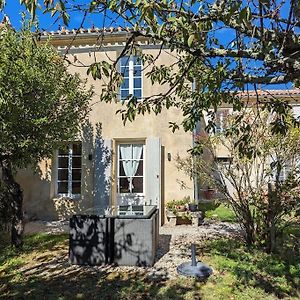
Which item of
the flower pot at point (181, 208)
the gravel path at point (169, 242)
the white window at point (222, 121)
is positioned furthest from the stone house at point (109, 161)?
the white window at point (222, 121)

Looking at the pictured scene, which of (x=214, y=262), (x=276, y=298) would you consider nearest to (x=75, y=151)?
(x=214, y=262)

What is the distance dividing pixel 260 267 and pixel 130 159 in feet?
26.2

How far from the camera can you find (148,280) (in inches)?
278

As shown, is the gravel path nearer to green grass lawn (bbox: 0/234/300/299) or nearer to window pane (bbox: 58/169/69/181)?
green grass lawn (bbox: 0/234/300/299)

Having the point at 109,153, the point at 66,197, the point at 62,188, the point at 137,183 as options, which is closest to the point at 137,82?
the point at 109,153

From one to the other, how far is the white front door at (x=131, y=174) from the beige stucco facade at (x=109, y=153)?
203 millimetres

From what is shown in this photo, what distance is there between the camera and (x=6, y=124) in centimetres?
817

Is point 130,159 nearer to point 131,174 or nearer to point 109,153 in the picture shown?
point 131,174

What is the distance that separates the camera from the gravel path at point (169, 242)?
305 inches

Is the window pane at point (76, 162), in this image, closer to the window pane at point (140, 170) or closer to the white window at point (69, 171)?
the white window at point (69, 171)

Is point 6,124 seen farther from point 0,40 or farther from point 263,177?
point 263,177

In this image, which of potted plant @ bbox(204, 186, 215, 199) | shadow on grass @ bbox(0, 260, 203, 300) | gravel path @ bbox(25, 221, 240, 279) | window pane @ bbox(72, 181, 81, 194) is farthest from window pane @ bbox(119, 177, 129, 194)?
shadow on grass @ bbox(0, 260, 203, 300)

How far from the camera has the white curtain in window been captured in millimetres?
14492

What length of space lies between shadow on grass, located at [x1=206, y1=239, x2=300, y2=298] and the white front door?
5490 mm
